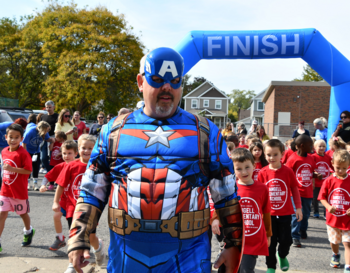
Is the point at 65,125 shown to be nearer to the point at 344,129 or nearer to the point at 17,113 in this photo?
the point at 17,113

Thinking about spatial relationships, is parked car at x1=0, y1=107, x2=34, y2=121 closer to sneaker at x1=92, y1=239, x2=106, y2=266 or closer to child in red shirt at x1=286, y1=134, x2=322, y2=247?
sneaker at x1=92, y1=239, x2=106, y2=266

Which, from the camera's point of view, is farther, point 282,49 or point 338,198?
point 282,49

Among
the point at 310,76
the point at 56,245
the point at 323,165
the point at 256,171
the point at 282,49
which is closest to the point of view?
the point at 56,245

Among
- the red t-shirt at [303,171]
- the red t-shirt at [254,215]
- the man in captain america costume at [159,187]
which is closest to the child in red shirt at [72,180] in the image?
the red t-shirt at [254,215]

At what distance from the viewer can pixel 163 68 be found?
1896 millimetres

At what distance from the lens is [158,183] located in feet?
5.70

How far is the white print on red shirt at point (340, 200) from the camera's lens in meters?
4.23

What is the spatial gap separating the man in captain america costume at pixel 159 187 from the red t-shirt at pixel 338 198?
294 cm

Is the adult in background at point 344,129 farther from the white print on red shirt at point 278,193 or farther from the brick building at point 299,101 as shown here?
the brick building at point 299,101

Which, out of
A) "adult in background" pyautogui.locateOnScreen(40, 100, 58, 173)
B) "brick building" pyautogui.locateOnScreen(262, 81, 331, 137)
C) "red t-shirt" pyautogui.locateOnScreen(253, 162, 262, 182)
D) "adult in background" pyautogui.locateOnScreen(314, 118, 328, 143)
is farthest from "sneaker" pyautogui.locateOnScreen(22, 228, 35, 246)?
"brick building" pyautogui.locateOnScreen(262, 81, 331, 137)

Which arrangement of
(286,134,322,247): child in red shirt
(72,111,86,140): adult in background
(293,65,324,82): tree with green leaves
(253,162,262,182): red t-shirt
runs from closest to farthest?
(253,162,262,182): red t-shirt
(286,134,322,247): child in red shirt
(72,111,86,140): adult in background
(293,65,324,82): tree with green leaves

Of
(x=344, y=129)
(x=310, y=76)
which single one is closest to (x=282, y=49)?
(x=344, y=129)

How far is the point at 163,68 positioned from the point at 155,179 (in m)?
0.64

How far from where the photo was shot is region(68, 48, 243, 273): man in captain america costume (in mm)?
1743
